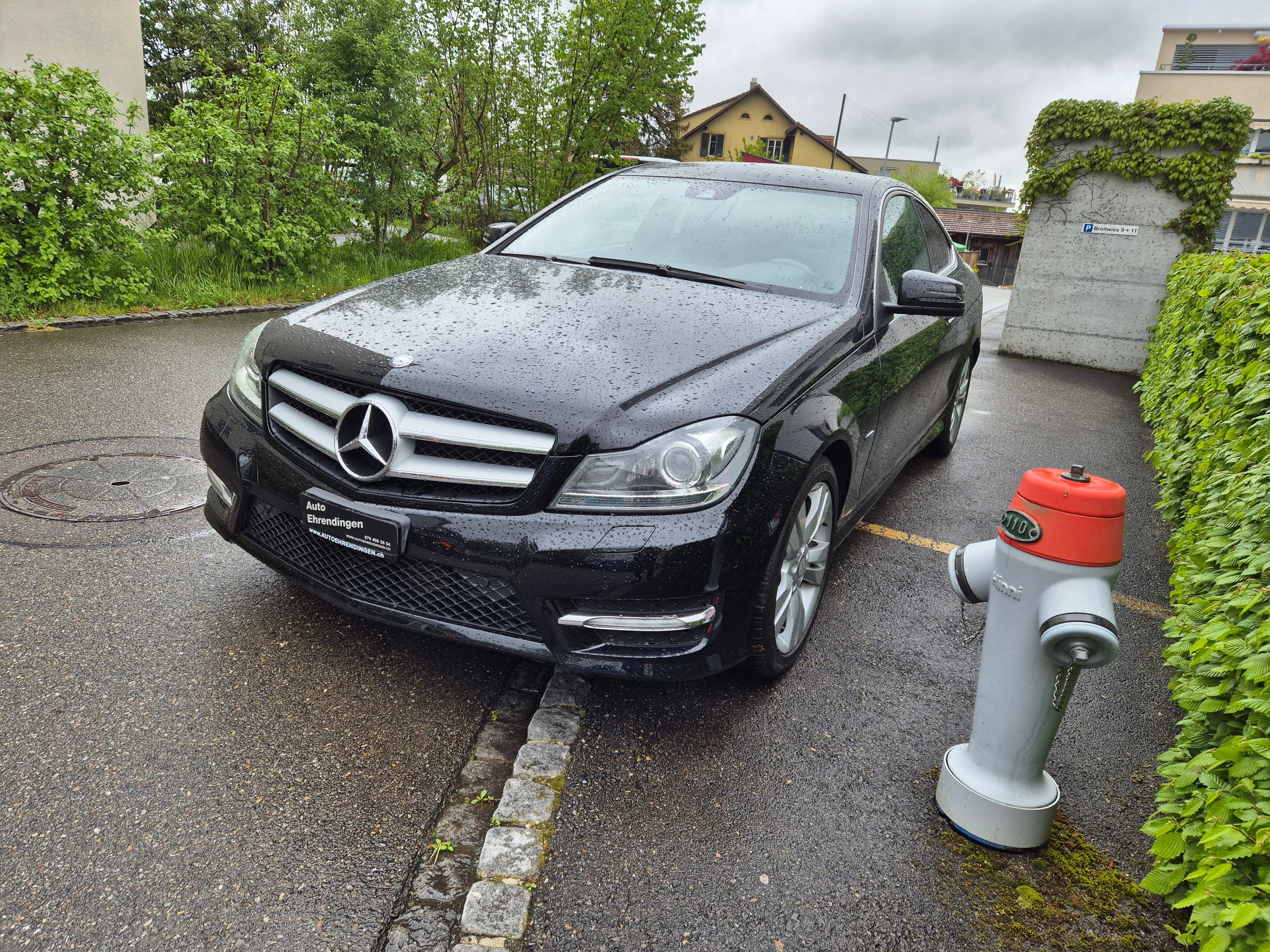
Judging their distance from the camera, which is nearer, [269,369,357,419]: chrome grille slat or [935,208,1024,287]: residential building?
[269,369,357,419]: chrome grille slat

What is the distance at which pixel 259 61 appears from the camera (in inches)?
376

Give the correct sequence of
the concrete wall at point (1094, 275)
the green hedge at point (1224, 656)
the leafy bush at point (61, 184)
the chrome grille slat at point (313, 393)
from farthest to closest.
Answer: the concrete wall at point (1094, 275), the leafy bush at point (61, 184), the chrome grille slat at point (313, 393), the green hedge at point (1224, 656)

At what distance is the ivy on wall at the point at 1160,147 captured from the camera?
32.6 ft

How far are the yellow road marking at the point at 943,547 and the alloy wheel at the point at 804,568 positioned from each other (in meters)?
0.70

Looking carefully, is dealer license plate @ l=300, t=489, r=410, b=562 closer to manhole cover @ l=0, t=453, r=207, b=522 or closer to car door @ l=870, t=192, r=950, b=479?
manhole cover @ l=0, t=453, r=207, b=522

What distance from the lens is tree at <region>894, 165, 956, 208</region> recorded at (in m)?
72.4

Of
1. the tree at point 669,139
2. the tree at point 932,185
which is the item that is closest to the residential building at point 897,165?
the tree at point 932,185

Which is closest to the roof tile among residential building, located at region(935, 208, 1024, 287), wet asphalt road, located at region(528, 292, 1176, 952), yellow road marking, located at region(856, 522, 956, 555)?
residential building, located at region(935, 208, 1024, 287)

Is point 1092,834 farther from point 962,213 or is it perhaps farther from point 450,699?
point 962,213

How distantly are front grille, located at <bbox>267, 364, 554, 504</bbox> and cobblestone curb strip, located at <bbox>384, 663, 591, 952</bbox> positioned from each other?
0.76m

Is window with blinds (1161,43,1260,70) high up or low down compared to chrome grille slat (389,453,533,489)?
up

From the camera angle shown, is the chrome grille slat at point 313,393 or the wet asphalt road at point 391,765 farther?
the chrome grille slat at point 313,393

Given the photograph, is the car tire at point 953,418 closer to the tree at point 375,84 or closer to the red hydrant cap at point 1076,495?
the red hydrant cap at point 1076,495

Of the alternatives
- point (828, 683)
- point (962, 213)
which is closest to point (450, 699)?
point (828, 683)
